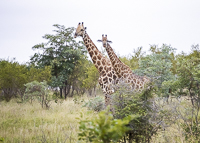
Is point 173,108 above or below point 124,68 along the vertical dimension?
below

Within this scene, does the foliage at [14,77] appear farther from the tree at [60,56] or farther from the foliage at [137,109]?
the foliage at [137,109]

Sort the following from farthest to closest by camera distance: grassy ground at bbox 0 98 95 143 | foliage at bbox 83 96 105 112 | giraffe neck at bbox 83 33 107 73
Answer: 1. giraffe neck at bbox 83 33 107 73
2. foliage at bbox 83 96 105 112
3. grassy ground at bbox 0 98 95 143

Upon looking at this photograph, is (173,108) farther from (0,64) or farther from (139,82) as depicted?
(0,64)

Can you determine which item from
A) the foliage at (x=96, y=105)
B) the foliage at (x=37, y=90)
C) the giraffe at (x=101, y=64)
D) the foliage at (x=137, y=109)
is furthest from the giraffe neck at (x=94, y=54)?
the foliage at (x=137, y=109)

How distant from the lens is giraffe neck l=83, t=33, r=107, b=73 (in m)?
8.59

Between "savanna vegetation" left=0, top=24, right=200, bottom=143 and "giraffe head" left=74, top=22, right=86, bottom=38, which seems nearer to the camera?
"savanna vegetation" left=0, top=24, right=200, bottom=143

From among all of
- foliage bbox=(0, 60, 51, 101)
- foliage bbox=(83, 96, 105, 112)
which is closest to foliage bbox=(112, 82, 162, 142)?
foliage bbox=(83, 96, 105, 112)

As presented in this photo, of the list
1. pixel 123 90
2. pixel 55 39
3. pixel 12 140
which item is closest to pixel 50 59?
pixel 55 39

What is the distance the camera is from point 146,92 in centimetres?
365

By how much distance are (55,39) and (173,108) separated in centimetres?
1487

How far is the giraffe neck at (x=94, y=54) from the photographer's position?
8.59 meters

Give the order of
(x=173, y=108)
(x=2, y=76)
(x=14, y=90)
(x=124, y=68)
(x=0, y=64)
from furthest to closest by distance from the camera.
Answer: (x=0, y=64) → (x=14, y=90) → (x=2, y=76) → (x=124, y=68) → (x=173, y=108)

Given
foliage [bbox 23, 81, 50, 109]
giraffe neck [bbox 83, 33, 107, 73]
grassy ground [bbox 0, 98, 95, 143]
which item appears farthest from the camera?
foliage [bbox 23, 81, 50, 109]

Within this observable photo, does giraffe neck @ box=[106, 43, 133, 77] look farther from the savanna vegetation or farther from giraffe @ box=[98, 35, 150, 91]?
the savanna vegetation
